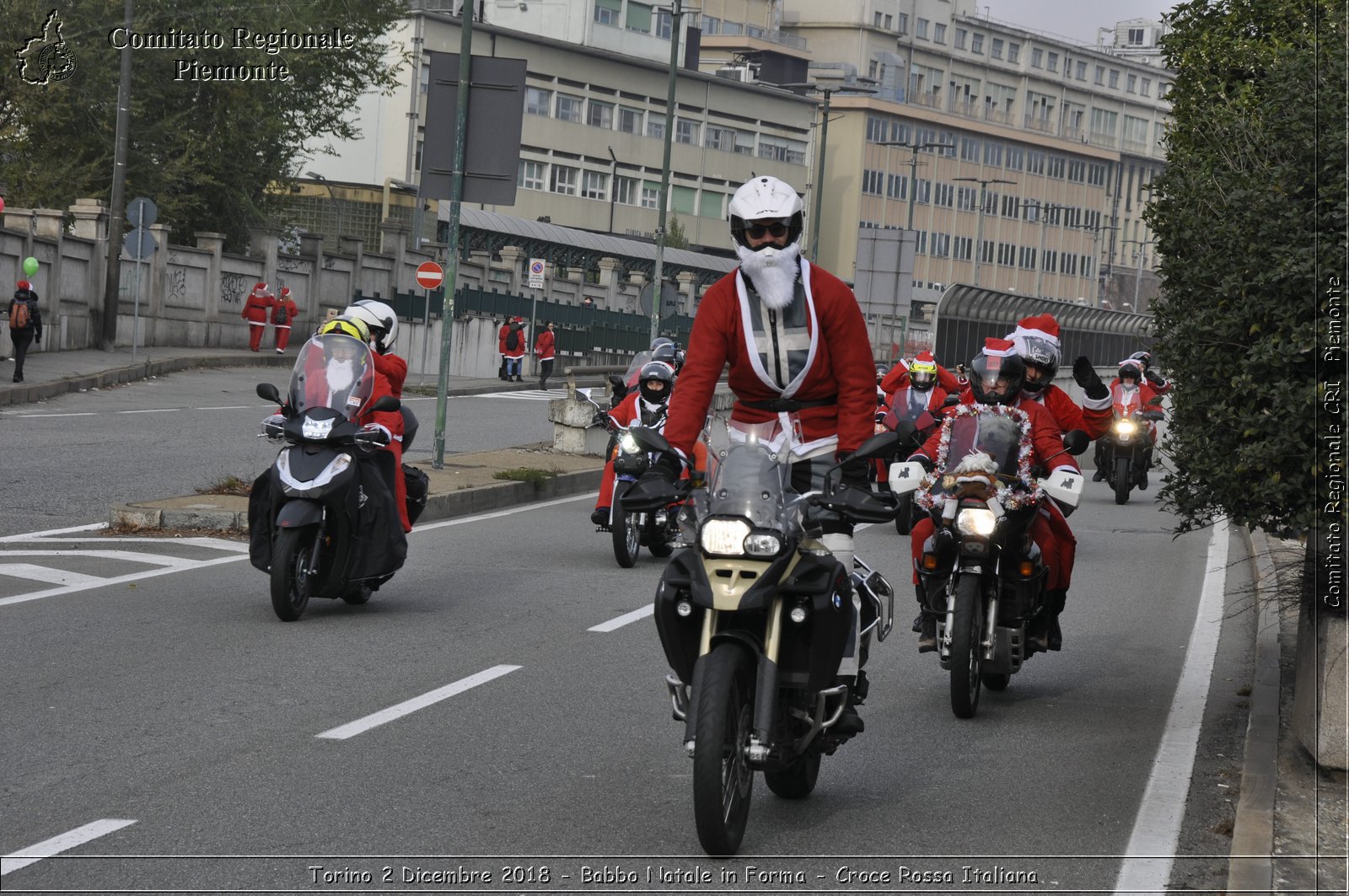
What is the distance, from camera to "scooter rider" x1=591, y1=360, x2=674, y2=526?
14.9 metres

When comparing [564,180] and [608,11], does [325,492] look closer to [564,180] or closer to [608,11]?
[564,180]

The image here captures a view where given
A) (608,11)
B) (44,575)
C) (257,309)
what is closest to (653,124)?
(608,11)

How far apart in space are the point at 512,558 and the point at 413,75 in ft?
263

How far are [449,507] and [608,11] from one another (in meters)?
85.5

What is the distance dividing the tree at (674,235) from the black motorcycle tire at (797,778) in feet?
287

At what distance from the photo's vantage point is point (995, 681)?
9.50 metres

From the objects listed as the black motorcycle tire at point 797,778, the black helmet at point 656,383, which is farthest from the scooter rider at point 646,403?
the black motorcycle tire at point 797,778

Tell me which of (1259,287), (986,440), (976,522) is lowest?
(976,522)

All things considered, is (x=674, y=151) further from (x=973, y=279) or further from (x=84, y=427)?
(x=84, y=427)

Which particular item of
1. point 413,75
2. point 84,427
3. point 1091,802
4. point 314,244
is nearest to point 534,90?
point 413,75

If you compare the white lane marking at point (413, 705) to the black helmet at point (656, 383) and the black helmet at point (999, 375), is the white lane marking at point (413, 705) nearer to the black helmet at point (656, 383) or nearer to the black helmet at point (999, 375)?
the black helmet at point (999, 375)

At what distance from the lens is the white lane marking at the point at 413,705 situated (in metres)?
7.77

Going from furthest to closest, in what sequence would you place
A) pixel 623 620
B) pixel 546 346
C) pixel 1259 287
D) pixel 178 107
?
pixel 178 107
pixel 546 346
pixel 623 620
pixel 1259 287

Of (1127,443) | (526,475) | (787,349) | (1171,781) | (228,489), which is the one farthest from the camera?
(1127,443)
